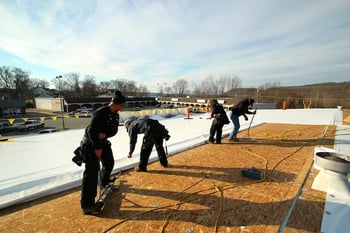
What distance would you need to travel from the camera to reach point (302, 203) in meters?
2.05

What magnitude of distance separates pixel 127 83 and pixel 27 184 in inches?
2722

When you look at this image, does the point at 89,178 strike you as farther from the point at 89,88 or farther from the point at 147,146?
the point at 89,88

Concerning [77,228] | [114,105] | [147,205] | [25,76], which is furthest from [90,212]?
[25,76]

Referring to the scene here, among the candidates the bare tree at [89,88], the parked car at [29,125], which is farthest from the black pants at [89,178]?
the bare tree at [89,88]

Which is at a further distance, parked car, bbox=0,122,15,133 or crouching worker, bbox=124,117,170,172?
parked car, bbox=0,122,15,133

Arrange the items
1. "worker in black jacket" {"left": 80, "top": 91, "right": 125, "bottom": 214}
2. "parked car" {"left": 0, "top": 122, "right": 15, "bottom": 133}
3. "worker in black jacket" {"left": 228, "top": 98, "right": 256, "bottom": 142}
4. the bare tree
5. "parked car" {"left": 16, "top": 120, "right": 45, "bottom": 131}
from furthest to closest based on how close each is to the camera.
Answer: the bare tree
"parked car" {"left": 16, "top": 120, "right": 45, "bottom": 131}
"parked car" {"left": 0, "top": 122, "right": 15, "bottom": 133}
"worker in black jacket" {"left": 228, "top": 98, "right": 256, "bottom": 142}
"worker in black jacket" {"left": 80, "top": 91, "right": 125, "bottom": 214}

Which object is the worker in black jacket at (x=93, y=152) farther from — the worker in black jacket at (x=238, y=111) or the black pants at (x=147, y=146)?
the worker in black jacket at (x=238, y=111)

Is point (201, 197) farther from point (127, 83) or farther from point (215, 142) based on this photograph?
point (127, 83)

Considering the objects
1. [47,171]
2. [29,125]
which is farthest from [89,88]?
[47,171]

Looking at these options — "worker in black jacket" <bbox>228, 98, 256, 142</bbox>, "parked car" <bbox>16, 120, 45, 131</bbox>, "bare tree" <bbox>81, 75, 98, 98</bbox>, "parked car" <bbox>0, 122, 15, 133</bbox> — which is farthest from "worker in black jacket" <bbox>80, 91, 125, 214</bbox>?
"bare tree" <bbox>81, 75, 98, 98</bbox>

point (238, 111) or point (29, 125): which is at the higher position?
point (238, 111)

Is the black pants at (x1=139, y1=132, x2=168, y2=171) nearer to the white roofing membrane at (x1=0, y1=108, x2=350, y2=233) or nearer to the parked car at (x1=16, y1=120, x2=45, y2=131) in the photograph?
the white roofing membrane at (x1=0, y1=108, x2=350, y2=233)

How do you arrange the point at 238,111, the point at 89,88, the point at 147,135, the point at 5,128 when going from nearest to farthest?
1. the point at 147,135
2. the point at 238,111
3. the point at 5,128
4. the point at 89,88

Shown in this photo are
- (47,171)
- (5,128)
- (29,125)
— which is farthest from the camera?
(29,125)
